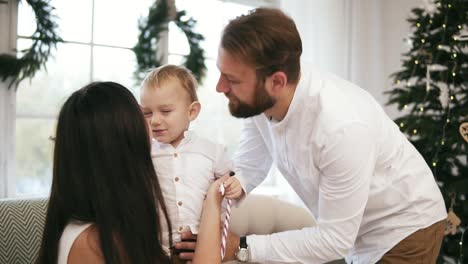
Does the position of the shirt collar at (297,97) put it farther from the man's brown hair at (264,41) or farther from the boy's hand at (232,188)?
the boy's hand at (232,188)

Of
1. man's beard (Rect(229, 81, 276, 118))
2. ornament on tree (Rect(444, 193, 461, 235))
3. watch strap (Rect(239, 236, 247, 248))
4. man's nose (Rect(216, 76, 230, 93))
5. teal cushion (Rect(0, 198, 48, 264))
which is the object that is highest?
man's nose (Rect(216, 76, 230, 93))

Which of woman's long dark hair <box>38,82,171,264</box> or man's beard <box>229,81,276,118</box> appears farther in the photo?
man's beard <box>229,81,276,118</box>

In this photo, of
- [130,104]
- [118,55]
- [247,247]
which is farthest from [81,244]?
[118,55]

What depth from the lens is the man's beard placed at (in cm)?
160

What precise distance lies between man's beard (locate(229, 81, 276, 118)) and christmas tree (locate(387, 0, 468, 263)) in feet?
6.73

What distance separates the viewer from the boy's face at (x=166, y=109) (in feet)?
5.30

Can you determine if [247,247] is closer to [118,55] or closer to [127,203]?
[127,203]

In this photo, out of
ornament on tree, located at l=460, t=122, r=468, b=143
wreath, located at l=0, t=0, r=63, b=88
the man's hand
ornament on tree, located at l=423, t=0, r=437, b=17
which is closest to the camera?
the man's hand

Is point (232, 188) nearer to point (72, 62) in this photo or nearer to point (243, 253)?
point (243, 253)

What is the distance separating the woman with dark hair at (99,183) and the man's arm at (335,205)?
50cm

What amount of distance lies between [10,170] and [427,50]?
2766mm

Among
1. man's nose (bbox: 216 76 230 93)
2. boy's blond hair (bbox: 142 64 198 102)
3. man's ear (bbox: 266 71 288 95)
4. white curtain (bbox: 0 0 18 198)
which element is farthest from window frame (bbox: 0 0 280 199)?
man's ear (bbox: 266 71 288 95)

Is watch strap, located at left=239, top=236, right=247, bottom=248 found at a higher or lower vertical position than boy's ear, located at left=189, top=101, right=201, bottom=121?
lower

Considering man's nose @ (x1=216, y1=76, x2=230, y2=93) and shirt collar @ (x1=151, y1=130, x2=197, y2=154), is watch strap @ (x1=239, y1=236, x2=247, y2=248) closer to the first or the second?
shirt collar @ (x1=151, y1=130, x2=197, y2=154)
